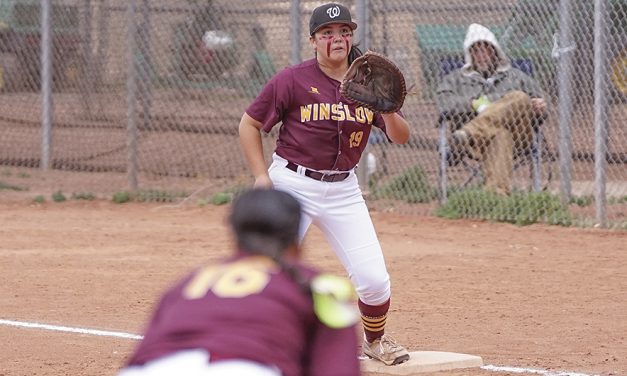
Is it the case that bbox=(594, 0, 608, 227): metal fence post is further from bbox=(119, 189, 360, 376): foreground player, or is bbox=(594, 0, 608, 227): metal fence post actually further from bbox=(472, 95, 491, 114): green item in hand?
bbox=(119, 189, 360, 376): foreground player

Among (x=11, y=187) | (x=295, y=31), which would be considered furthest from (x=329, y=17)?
(x=11, y=187)

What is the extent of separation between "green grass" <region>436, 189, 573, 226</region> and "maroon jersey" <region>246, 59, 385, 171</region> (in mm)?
5371

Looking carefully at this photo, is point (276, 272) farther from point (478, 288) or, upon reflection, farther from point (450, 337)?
point (478, 288)

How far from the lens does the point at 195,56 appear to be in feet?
44.9

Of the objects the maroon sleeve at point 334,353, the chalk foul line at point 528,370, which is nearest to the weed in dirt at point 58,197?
the chalk foul line at point 528,370

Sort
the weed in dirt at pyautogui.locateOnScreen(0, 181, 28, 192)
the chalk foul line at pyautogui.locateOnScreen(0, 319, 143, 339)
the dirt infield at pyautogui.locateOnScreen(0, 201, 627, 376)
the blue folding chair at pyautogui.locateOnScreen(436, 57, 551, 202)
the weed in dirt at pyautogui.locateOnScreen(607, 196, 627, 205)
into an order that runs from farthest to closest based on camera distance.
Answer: the weed in dirt at pyautogui.locateOnScreen(0, 181, 28, 192) < the blue folding chair at pyautogui.locateOnScreen(436, 57, 551, 202) < the weed in dirt at pyautogui.locateOnScreen(607, 196, 627, 205) < the chalk foul line at pyautogui.locateOnScreen(0, 319, 143, 339) < the dirt infield at pyautogui.locateOnScreen(0, 201, 627, 376)

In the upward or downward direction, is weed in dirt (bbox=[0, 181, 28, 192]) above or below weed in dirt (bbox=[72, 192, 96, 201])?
below

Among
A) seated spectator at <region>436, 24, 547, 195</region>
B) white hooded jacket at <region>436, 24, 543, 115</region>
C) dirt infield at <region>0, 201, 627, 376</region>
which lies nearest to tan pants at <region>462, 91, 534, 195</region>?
seated spectator at <region>436, 24, 547, 195</region>

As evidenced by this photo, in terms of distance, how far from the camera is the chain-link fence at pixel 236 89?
1090 centimetres

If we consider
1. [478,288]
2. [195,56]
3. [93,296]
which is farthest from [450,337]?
[195,56]

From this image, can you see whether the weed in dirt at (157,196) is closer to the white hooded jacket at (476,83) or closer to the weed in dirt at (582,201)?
the white hooded jacket at (476,83)

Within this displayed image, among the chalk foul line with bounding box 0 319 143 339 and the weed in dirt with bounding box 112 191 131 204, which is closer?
the chalk foul line with bounding box 0 319 143 339

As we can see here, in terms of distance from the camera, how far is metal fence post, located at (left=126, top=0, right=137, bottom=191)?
13109 mm

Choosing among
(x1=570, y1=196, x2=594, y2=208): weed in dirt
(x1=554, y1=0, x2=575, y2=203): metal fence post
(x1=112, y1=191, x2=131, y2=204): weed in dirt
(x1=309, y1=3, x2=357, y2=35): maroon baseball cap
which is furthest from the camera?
(x1=112, y1=191, x2=131, y2=204): weed in dirt
